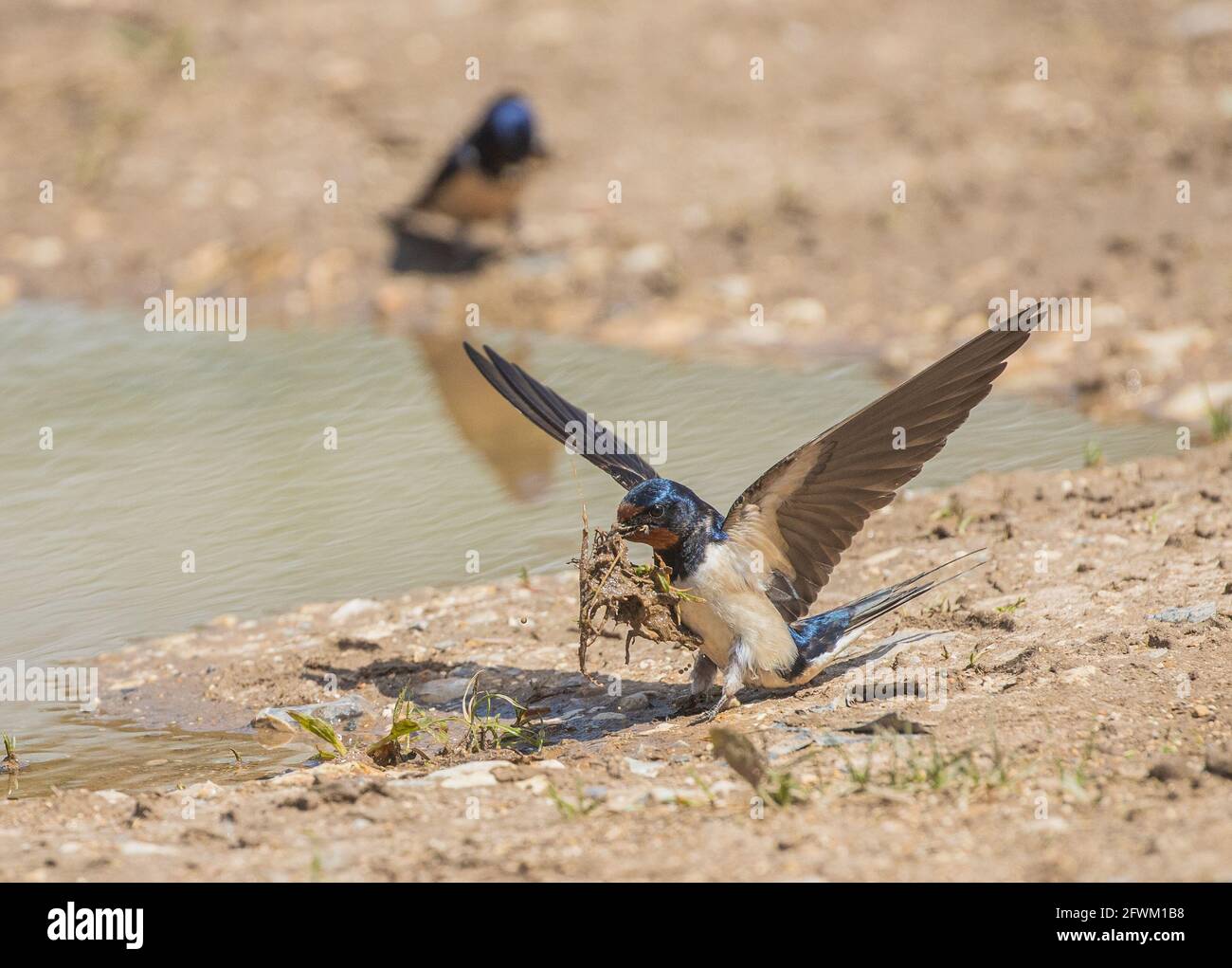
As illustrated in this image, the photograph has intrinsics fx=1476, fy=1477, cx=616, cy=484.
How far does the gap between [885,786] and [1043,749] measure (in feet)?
1.44

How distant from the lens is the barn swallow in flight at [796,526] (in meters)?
3.90

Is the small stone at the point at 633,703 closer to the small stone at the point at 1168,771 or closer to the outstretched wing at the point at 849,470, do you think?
the outstretched wing at the point at 849,470

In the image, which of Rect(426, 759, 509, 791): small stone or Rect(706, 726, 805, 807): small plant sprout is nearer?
Rect(706, 726, 805, 807): small plant sprout

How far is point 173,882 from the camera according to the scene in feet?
9.45

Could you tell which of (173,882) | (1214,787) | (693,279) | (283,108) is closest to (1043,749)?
(1214,787)

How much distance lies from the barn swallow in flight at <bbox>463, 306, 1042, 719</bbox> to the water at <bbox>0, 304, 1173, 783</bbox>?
4.32ft

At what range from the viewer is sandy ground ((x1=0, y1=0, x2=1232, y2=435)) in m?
7.53

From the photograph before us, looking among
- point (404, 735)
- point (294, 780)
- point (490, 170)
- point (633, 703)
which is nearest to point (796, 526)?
point (633, 703)

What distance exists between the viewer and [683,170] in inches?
372

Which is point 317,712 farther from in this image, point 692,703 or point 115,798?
point 692,703

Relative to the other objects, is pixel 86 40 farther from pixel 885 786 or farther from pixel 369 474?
pixel 885 786

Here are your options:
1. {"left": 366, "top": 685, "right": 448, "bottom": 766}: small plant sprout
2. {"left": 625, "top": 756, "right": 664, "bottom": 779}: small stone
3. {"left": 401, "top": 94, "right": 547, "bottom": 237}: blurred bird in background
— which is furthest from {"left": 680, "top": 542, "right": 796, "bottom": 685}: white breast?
{"left": 401, "top": 94, "right": 547, "bottom": 237}: blurred bird in background

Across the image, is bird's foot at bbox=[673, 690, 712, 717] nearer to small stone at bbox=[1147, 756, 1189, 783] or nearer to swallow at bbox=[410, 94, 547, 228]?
small stone at bbox=[1147, 756, 1189, 783]

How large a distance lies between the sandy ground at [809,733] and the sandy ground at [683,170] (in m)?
Result: 1.82
